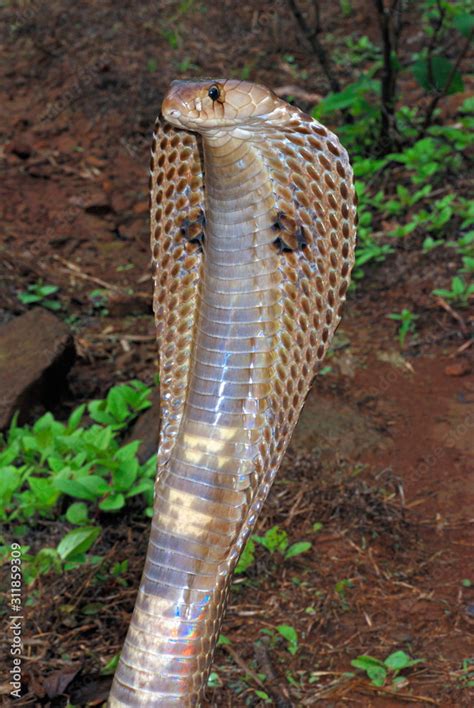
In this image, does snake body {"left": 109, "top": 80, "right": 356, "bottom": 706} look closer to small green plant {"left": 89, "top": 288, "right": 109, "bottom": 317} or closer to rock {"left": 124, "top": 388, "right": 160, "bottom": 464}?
rock {"left": 124, "top": 388, "right": 160, "bottom": 464}

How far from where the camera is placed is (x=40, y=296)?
193 inches

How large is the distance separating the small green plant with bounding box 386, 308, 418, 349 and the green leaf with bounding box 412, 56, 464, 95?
1.57 metres

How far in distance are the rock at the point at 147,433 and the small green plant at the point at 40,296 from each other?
128cm

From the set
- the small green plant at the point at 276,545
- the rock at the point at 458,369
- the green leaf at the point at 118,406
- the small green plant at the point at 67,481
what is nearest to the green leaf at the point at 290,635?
the small green plant at the point at 276,545

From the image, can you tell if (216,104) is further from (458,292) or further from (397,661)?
(458,292)

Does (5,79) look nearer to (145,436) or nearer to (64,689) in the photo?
(145,436)

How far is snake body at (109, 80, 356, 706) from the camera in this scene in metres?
1.98

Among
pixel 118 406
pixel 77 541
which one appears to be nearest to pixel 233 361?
pixel 77 541

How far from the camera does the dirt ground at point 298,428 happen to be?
2.72 metres

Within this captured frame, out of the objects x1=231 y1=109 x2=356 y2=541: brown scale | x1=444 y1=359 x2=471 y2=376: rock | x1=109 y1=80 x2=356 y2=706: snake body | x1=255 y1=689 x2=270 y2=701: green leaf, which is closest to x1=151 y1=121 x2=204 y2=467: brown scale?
x1=109 y1=80 x2=356 y2=706: snake body

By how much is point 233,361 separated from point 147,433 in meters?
1.63

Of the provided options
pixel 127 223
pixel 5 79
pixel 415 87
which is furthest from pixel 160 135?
pixel 5 79

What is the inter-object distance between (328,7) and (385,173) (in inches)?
119

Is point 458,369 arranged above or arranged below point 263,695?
above
